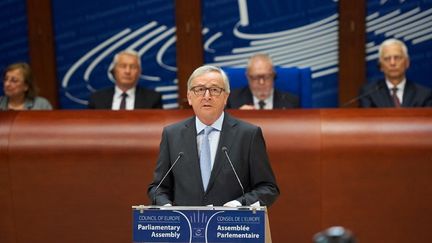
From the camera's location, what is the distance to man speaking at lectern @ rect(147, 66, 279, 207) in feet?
9.11

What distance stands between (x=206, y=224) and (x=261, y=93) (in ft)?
7.78

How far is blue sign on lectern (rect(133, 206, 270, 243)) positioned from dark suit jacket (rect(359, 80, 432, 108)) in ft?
7.64

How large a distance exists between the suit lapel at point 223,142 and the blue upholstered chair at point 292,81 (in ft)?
6.68

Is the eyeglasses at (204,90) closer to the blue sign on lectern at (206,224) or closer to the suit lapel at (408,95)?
the blue sign on lectern at (206,224)

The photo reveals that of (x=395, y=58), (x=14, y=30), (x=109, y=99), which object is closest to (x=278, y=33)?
(x=395, y=58)

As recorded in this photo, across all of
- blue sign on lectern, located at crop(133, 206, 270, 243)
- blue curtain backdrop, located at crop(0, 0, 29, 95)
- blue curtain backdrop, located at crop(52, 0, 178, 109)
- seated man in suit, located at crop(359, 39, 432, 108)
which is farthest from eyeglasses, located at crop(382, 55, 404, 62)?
blue curtain backdrop, located at crop(0, 0, 29, 95)

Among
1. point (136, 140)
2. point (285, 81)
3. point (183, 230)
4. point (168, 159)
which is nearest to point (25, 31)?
point (285, 81)

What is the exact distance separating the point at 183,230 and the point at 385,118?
1.64 m

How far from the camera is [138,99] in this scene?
4.98 metres

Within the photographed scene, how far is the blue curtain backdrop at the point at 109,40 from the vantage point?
→ 21.0ft

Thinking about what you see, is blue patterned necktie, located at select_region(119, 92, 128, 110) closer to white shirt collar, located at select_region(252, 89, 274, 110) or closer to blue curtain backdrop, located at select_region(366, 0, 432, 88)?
white shirt collar, located at select_region(252, 89, 274, 110)

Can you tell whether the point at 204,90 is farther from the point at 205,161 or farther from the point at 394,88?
the point at 394,88

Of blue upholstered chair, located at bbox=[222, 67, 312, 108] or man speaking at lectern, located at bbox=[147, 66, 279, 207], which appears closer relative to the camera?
man speaking at lectern, located at bbox=[147, 66, 279, 207]

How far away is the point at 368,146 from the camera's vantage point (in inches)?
145
